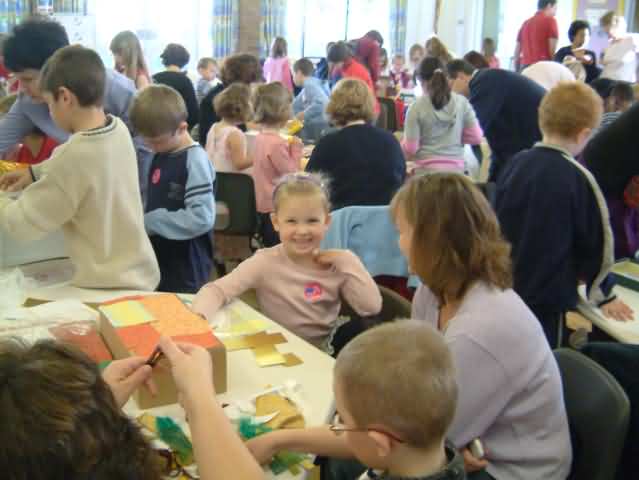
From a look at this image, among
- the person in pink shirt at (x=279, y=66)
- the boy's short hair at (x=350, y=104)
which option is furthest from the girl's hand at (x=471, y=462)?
the person in pink shirt at (x=279, y=66)

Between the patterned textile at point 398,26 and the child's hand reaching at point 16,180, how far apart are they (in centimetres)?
995

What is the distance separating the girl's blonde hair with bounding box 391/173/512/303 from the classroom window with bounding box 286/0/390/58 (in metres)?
9.39

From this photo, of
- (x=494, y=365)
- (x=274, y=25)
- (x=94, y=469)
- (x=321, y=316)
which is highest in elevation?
(x=274, y=25)

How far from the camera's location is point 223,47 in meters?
9.94

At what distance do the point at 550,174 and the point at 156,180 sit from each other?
1498 mm

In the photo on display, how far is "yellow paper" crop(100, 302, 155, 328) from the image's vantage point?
5.43ft

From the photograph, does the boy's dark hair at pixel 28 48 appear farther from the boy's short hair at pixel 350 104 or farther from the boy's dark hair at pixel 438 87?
the boy's dark hair at pixel 438 87

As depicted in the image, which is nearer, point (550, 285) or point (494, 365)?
point (494, 365)

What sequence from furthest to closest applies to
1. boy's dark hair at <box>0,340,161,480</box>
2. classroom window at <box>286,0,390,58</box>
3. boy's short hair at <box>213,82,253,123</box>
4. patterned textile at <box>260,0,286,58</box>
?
classroom window at <box>286,0,390,58</box> < patterned textile at <box>260,0,286,58</box> < boy's short hair at <box>213,82,253,123</box> < boy's dark hair at <box>0,340,161,480</box>

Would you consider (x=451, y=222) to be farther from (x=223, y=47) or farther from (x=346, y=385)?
(x=223, y=47)

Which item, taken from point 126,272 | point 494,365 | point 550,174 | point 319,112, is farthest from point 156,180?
point 319,112

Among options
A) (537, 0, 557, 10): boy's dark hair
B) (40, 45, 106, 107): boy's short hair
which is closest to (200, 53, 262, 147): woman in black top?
(40, 45, 106, 107): boy's short hair

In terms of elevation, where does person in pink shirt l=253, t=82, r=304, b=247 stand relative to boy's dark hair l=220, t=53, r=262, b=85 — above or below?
below

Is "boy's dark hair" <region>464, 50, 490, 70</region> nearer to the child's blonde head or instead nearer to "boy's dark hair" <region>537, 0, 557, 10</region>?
"boy's dark hair" <region>537, 0, 557, 10</region>
